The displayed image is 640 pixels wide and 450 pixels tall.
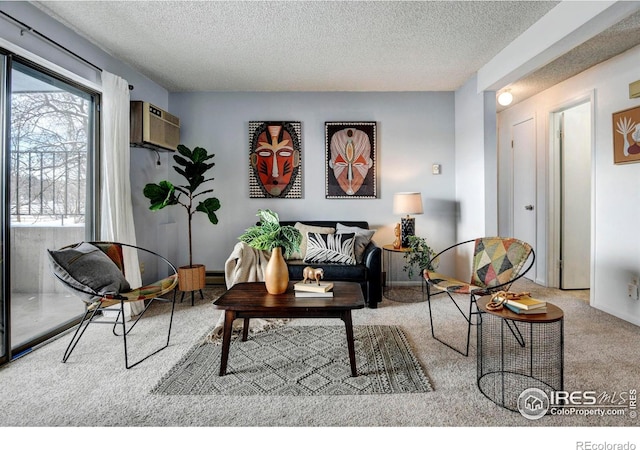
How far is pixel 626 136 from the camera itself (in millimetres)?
3133

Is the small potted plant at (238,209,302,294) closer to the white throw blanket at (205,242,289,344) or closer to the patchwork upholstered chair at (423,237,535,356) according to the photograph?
the patchwork upholstered chair at (423,237,535,356)

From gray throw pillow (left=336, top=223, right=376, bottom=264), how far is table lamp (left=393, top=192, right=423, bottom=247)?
0.39 m

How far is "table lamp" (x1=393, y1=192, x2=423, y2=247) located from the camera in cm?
414

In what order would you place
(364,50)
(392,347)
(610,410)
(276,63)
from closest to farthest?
(610,410) < (392,347) < (364,50) < (276,63)

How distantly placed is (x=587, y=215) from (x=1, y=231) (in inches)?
225

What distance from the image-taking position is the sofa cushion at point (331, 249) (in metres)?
3.81

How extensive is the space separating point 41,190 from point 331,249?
8.54 feet

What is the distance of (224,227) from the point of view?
4.77 meters

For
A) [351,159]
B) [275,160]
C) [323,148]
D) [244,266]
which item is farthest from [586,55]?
[244,266]

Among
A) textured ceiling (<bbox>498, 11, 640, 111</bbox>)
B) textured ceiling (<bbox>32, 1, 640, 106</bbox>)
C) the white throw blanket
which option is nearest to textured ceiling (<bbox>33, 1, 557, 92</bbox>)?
textured ceiling (<bbox>32, 1, 640, 106</bbox>)

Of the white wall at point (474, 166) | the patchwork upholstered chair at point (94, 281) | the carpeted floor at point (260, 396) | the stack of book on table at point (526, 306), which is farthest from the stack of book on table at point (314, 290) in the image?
the white wall at point (474, 166)
